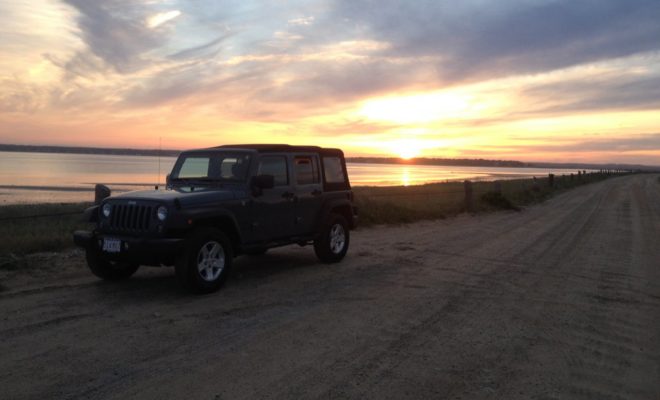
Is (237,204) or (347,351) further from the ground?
(237,204)

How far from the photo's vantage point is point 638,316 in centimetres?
636

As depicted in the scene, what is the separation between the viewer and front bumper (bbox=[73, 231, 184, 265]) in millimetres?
6691

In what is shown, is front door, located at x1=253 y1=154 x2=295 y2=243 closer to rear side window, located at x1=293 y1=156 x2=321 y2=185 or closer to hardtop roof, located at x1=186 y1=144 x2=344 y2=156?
hardtop roof, located at x1=186 y1=144 x2=344 y2=156

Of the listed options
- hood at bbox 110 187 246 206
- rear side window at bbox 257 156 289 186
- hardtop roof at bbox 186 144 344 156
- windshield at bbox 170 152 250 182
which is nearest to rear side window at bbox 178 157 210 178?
windshield at bbox 170 152 250 182

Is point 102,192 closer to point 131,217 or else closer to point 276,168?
point 131,217

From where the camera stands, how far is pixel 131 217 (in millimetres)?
7066

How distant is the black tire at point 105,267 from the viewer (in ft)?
24.6

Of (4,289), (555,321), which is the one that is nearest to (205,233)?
(4,289)

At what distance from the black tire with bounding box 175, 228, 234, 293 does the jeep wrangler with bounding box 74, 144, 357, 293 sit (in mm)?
13

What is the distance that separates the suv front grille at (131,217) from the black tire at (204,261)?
580mm

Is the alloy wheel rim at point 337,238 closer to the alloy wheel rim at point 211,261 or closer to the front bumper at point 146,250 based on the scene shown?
the alloy wheel rim at point 211,261

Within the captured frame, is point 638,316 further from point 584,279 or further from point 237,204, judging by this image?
point 237,204

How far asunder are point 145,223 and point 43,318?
5.25ft

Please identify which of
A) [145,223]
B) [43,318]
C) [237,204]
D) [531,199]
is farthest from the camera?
[531,199]
